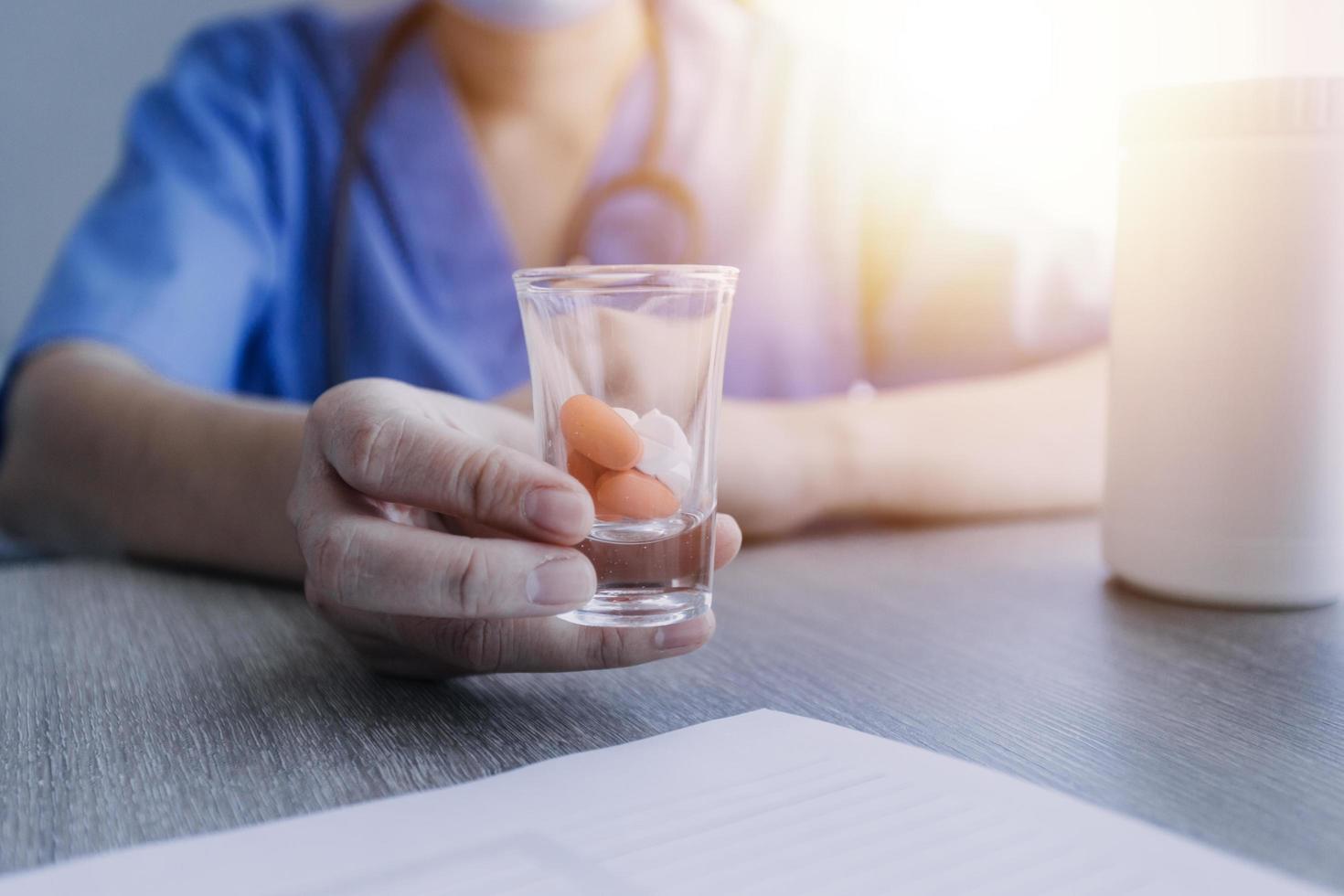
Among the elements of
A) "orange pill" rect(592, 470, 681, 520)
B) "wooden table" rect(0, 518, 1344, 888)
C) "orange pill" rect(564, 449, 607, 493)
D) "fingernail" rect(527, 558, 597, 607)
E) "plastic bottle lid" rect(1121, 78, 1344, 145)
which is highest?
"plastic bottle lid" rect(1121, 78, 1344, 145)

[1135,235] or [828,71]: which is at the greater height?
[828,71]

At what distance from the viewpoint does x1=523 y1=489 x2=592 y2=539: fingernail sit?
30cm

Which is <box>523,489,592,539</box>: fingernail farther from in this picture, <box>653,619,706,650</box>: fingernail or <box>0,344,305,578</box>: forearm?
<box>0,344,305,578</box>: forearm

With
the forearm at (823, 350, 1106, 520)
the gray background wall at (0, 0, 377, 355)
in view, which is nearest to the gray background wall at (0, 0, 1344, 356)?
the gray background wall at (0, 0, 377, 355)

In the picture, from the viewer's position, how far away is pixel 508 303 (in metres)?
0.99

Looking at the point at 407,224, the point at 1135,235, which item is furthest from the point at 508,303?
the point at 1135,235

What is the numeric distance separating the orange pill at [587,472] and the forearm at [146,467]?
0.81 ft

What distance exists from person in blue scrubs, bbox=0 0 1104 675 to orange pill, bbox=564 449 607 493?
218 millimetres

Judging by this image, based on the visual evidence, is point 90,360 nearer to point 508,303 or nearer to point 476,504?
point 508,303


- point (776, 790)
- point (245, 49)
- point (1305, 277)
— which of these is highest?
point (245, 49)

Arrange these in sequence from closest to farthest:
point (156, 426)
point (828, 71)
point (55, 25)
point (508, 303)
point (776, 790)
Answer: point (776, 790)
point (156, 426)
point (508, 303)
point (828, 71)
point (55, 25)

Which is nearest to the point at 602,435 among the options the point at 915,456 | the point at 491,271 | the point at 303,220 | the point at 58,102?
the point at 915,456

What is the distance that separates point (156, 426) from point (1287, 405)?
60cm

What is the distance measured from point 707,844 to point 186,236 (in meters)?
0.85
